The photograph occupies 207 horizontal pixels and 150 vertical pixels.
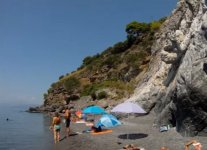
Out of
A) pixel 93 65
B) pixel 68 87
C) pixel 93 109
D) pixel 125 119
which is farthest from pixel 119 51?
pixel 93 109

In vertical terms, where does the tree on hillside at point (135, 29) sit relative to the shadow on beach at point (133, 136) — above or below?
above

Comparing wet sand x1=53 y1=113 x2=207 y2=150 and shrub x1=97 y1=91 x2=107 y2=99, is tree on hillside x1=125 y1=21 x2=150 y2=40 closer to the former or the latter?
shrub x1=97 y1=91 x2=107 y2=99

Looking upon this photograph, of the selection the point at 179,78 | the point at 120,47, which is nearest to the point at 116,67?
the point at 120,47

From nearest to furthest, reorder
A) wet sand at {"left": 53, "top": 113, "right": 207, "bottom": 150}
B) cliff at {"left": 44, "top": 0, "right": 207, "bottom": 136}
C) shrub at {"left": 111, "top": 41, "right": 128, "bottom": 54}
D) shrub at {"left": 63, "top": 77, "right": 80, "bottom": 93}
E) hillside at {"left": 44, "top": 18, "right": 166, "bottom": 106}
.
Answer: wet sand at {"left": 53, "top": 113, "right": 207, "bottom": 150} → cliff at {"left": 44, "top": 0, "right": 207, "bottom": 136} → hillside at {"left": 44, "top": 18, "right": 166, "bottom": 106} → shrub at {"left": 63, "top": 77, "right": 80, "bottom": 93} → shrub at {"left": 111, "top": 41, "right": 128, "bottom": 54}

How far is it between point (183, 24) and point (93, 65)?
62.4 m

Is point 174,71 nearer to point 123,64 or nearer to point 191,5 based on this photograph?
point 191,5

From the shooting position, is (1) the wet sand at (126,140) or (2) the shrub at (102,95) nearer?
(1) the wet sand at (126,140)

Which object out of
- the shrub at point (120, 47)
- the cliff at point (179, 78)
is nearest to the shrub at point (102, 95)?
the cliff at point (179, 78)

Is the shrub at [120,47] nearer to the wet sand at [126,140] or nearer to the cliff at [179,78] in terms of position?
the cliff at [179,78]

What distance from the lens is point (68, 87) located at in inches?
3398

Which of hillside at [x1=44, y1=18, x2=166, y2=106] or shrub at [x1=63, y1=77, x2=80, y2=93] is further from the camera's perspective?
shrub at [x1=63, y1=77, x2=80, y2=93]

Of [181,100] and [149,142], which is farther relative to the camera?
[181,100]

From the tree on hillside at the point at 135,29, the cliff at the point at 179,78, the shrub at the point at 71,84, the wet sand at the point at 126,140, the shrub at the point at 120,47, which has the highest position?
the tree on hillside at the point at 135,29

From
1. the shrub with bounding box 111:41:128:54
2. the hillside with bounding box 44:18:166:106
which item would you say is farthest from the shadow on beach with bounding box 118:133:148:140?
the shrub with bounding box 111:41:128:54
